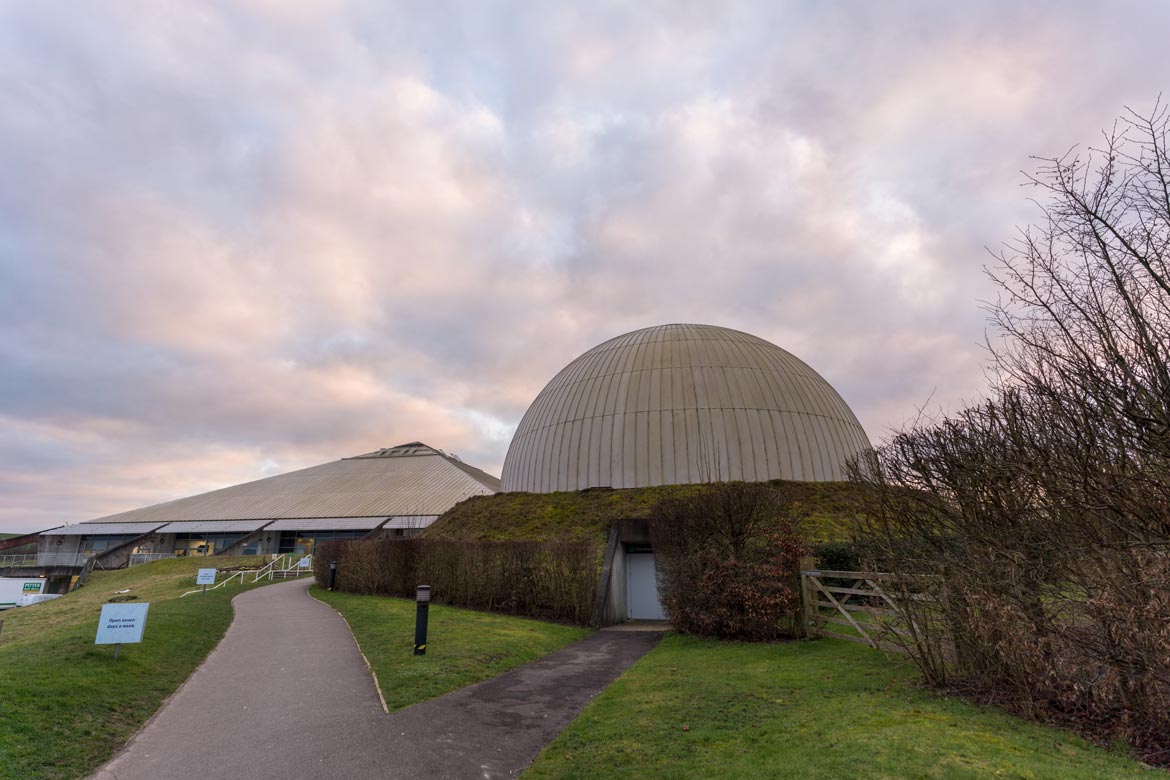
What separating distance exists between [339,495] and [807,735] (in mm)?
66331

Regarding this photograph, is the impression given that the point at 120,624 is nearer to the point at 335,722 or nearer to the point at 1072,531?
the point at 335,722

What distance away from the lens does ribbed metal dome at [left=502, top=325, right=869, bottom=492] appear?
94.4 ft

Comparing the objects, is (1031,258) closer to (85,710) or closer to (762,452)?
(85,710)

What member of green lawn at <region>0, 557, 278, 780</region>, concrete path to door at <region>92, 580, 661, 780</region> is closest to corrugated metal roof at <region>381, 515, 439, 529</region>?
green lawn at <region>0, 557, 278, 780</region>

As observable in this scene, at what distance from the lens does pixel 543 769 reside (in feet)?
19.4

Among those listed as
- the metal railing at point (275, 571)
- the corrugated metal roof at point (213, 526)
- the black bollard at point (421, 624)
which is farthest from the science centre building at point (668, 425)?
the metal railing at point (275, 571)

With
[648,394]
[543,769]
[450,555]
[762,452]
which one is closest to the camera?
[543,769]

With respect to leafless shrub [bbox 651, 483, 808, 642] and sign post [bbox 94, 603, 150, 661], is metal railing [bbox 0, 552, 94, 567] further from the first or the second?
leafless shrub [bbox 651, 483, 808, 642]

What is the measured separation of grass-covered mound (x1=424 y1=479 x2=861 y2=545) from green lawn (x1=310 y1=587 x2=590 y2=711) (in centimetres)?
484

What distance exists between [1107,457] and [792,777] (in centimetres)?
481

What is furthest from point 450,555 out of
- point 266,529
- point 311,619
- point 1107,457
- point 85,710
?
point 266,529

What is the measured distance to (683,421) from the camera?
29.8 metres

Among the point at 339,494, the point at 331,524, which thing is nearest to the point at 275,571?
the point at 331,524

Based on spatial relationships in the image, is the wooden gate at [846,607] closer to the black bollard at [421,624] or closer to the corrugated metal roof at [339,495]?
the black bollard at [421,624]
